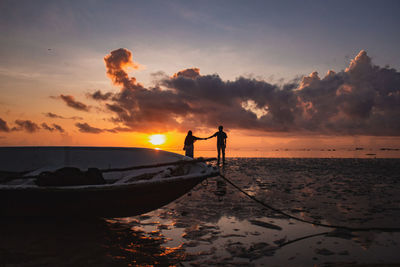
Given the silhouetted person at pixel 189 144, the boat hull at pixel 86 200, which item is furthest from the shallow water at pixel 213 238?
the silhouetted person at pixel 189 144

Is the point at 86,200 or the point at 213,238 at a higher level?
the point at 86,200

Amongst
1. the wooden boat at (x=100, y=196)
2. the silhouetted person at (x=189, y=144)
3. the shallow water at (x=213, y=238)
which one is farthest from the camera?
the silhouetted person at (x=189, y=144)

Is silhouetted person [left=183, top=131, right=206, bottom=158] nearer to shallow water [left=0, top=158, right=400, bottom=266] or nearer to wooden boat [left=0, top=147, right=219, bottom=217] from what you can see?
shallow water [left=0, top=158, right=400, bottom=266]

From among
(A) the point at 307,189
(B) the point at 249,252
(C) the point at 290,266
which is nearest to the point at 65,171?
(B) the point at 249,252

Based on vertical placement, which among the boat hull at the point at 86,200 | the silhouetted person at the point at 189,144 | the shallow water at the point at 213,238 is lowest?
the shallow water at the point at 213,238

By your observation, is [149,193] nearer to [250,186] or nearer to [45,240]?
[45,240]

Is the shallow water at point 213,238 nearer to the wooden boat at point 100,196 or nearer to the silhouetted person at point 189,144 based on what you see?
the wooden boat at point 100,196

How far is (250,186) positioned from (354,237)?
217 inches

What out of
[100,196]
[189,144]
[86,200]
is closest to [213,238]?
[100,196]

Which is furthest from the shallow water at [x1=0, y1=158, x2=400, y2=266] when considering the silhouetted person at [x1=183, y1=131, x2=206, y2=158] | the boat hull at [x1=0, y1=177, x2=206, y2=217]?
the silhouetted person at [x1=183, y1=131, x2=206, y2=158]

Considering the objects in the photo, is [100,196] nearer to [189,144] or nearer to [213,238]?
[213,238]

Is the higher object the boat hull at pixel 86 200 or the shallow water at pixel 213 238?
the boat hull at pixel 86 200

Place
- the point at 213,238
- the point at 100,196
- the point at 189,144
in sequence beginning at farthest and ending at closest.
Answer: the point at 189,144 → the point at 100,196 → the point at 213,238

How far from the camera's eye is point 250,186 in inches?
388
